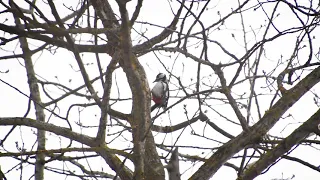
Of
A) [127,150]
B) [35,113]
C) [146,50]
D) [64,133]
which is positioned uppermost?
[35,113]

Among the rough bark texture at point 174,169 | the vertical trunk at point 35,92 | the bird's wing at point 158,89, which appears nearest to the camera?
the rough bark texture at point 174,169

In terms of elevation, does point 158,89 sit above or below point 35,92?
above

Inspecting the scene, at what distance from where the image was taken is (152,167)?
2396 mm

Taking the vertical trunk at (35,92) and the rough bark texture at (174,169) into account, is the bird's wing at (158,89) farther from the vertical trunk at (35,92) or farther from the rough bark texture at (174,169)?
the rough bark texture at (174,169)

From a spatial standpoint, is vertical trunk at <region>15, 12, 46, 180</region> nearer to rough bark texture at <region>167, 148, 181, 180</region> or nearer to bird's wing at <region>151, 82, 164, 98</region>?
bird's wing at <region>151, 82, 164, 98</region>

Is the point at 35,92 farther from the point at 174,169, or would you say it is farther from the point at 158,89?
the point at 174,169

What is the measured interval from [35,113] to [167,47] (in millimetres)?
1772

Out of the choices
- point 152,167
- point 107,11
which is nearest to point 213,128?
point 152,167

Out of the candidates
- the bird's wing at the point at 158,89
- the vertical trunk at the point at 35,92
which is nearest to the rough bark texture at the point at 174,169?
the vertical trunk at the point at 35,92

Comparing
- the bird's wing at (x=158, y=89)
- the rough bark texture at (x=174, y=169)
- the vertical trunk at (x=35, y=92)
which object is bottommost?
the rough bark texture at (x=174, y=169)

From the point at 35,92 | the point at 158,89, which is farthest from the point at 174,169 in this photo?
Answer: the point at 158,89

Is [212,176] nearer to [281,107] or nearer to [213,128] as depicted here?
[281,107]

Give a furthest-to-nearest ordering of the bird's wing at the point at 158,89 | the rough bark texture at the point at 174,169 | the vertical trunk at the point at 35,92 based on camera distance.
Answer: the bird's wing at the point at 158,89
the vertical trunk at the point at 35,92
the rough bark texture at the point at 174,169

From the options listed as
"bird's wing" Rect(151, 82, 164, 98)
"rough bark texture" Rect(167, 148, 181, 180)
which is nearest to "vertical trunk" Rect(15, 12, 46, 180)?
"bird's wing" Rect(151, 82, 164, 98)
